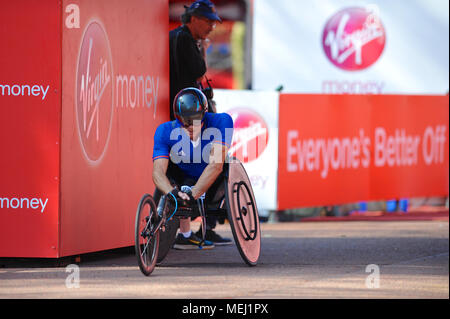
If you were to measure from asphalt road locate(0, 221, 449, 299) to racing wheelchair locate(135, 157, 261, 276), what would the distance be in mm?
146

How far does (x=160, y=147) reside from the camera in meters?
7.84

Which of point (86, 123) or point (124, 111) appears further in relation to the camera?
point (124, 111)

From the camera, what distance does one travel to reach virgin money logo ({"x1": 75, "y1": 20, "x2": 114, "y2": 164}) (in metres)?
8.13

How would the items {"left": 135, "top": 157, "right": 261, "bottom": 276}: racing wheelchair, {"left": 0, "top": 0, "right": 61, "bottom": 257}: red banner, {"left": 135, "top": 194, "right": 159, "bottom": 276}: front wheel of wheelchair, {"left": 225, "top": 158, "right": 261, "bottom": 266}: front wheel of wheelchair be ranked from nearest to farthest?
{"left": 135, "top": 194, "right": 159, "bottom": 276}: front wheel of wheelchair, {"left": 135, "top": 157, "right": 261, "bottom": 276}: racing wheelchair, {"left": 225, "top": 158, "right": 261, "bottom": 266}: front wheel of wheelchair, {"left": 0, "top": 0, "right": 61, "bottom": 257}: red banner

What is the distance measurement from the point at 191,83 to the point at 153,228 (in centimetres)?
235

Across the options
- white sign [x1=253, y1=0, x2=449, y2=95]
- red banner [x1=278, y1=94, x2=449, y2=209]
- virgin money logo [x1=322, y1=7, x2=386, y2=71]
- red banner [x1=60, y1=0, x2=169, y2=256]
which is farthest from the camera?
virgin money logo [x1=322, y1=7, x2=386, y2=71]

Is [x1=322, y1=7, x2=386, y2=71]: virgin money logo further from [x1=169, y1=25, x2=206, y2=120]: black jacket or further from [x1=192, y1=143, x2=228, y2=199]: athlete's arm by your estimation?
[x1=192, y1=143, x2=228, y2=199]: athlete's arm

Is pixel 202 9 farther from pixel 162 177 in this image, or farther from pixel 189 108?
pixel 162 177

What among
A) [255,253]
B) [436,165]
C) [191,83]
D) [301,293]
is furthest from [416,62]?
[301,293]

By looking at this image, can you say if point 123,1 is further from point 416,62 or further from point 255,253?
point 416,62

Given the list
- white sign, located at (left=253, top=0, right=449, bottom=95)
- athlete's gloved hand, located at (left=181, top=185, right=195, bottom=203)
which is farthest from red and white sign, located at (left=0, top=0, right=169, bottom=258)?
white sign, located at (left=253, top=0, right=449, bottom=95)

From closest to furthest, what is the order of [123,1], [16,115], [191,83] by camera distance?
[16,115]
[123,1]
[191,83]

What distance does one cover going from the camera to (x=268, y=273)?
7.62 metres

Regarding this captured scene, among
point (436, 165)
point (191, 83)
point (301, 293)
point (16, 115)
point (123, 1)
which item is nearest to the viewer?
point (301, 293)
